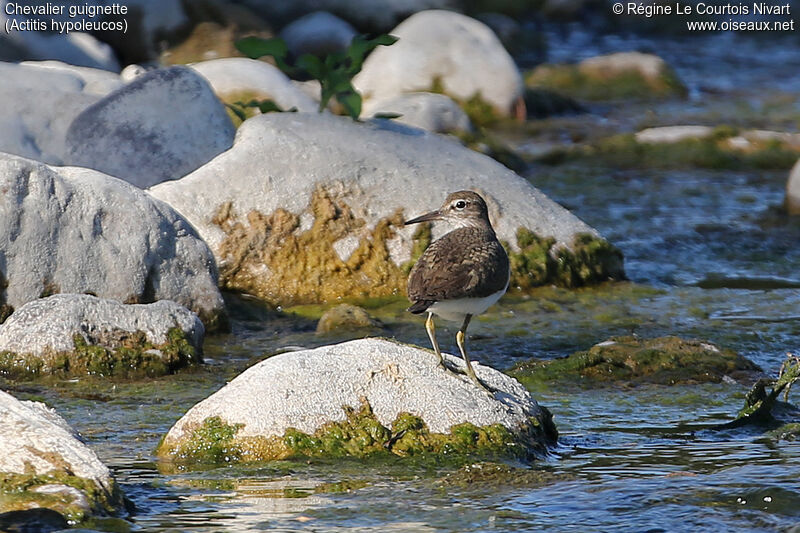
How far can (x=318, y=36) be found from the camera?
2055 cm

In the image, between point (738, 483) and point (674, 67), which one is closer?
point (738, 483)

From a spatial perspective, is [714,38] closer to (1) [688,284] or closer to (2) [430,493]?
(1) [688,284]

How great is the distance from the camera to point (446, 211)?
7.57m

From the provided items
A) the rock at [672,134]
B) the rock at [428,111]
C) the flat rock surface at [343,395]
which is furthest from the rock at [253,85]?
the flat rock surface at [343,395]

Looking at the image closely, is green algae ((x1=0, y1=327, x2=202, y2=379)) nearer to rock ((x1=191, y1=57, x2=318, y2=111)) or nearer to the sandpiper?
the sandpiper

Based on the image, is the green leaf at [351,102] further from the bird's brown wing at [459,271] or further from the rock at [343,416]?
the rock at [343,416]

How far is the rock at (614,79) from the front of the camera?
2062 centimetres

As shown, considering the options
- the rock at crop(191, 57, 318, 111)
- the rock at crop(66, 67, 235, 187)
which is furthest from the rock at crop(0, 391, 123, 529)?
the rock at crop(191, 57, 318, 111)

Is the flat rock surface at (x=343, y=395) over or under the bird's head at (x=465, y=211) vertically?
under

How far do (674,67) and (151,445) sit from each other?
18214mm

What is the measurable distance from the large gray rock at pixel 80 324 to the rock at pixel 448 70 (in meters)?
9.98

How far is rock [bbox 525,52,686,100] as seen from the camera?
2062 cm

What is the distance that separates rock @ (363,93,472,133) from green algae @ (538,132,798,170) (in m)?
1.15

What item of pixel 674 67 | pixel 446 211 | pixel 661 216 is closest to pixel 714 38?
pixel 674 67
